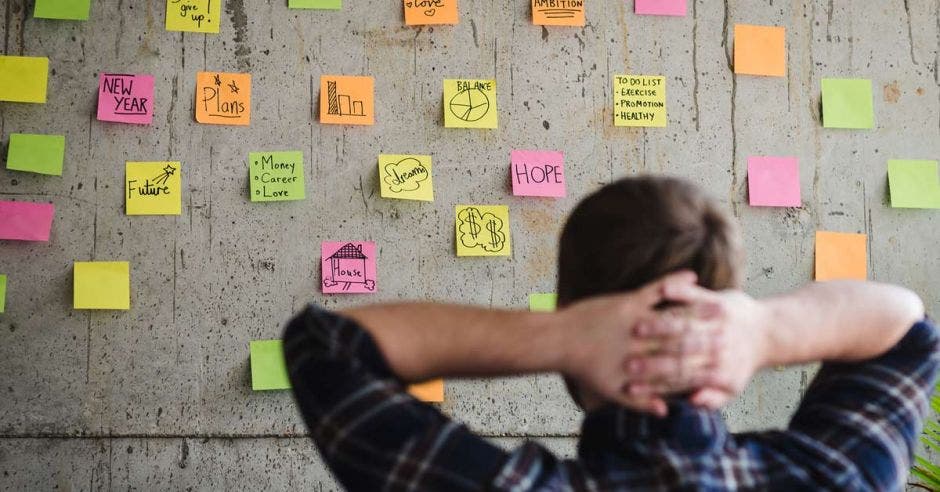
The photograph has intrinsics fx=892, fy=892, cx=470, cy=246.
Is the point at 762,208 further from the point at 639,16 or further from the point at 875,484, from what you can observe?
the point at 875,484

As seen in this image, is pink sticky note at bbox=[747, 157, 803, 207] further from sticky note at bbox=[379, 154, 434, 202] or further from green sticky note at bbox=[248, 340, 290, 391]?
green sticky note at bbox=[248, 340, 290, 391]

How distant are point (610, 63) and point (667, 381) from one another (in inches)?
46.0

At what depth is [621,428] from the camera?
0.74 meters

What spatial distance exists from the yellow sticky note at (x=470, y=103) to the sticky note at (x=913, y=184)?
0.82 metres

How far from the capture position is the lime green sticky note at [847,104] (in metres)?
1.81

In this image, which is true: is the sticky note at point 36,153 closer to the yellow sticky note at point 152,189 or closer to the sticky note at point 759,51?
the yellow sticky note at point 152,189

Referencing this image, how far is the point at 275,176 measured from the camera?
170 cm

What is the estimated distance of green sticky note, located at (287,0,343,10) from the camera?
67.9 inches

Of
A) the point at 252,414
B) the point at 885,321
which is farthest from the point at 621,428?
the point at 252,414

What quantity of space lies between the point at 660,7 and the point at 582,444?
1240 mm

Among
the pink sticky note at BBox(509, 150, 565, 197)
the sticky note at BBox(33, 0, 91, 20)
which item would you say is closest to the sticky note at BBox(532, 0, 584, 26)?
the pink sticky note at BBox(509, 150, 565, 197)

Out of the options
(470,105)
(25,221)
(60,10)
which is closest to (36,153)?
(25,221)

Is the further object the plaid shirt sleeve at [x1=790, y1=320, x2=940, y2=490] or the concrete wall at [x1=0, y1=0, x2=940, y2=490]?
the concrete wall at [x1=0, y1=0, x2=940, y2=490]

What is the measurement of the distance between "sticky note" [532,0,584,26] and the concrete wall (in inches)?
0.8
